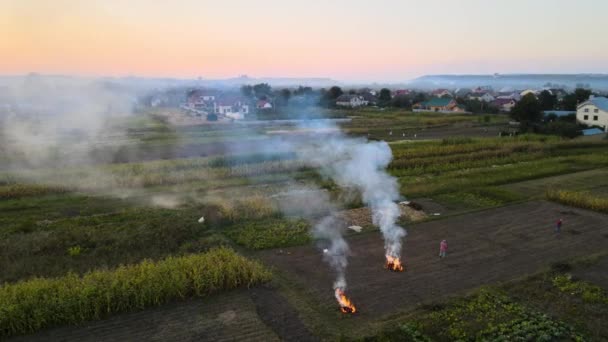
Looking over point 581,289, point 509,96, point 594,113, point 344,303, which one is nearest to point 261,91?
point 594,113

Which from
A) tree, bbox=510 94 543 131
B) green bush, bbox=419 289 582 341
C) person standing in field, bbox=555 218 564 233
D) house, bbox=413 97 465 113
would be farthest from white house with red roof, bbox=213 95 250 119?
green bush, bbox=419 289 582 341

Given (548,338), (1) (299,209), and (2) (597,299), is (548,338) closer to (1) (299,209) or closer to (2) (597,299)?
(2) (597,299)

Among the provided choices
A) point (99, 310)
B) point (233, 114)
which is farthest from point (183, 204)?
point (233, 114)

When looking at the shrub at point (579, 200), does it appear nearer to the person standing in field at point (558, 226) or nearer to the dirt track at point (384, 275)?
the dirt track at point (384, 275)

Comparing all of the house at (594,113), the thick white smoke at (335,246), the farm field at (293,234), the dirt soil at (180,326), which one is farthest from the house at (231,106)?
the dirt soil at (180,326)

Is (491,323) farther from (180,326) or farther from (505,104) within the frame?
(505,104)

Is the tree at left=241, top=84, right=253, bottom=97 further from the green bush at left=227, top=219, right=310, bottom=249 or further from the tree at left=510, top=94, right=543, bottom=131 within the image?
the green bush at left=227, top=219, right=310, bottom=249
